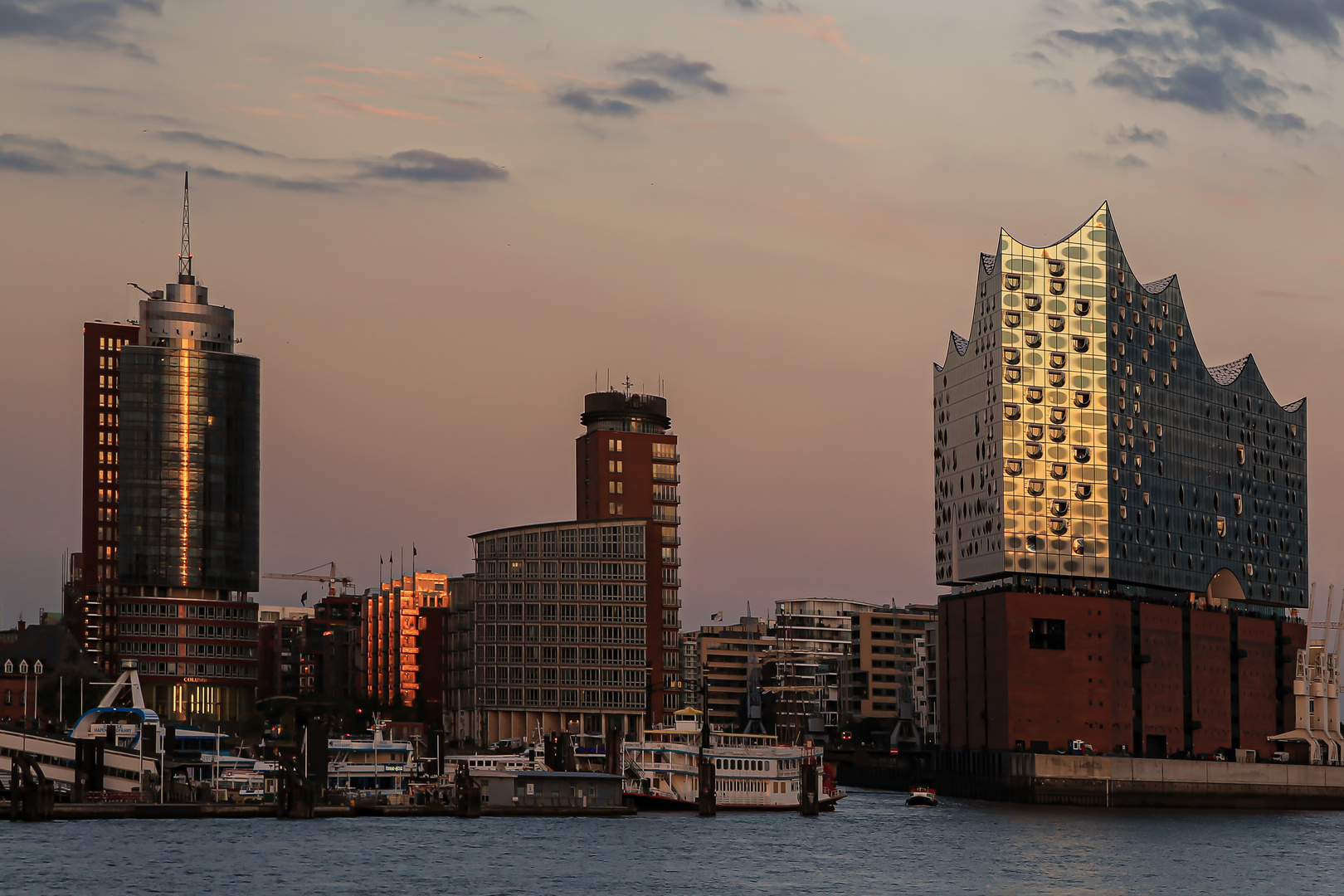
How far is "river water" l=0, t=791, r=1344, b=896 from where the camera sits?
11625cm

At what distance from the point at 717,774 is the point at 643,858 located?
166 ft

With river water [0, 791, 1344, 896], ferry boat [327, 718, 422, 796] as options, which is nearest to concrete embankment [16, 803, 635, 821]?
river water [0, 791, 1344, 896]

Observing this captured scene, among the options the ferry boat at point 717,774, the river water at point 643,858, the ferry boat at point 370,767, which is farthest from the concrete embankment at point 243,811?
the ferry boat at point 717,774

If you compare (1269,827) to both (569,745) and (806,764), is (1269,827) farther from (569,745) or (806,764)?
(569,745)

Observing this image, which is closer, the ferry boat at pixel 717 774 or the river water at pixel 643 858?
the river water at pixel 643 858

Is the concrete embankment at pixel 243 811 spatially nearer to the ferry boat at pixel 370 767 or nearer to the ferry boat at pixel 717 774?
the ferry boat at pixel 370 767

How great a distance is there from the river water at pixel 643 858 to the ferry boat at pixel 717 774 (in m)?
5.66

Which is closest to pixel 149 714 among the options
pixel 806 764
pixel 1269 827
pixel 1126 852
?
pixel 806 764

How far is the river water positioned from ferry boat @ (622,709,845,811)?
5.66 meters

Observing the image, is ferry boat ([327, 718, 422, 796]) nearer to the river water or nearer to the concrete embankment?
the concrete embankment

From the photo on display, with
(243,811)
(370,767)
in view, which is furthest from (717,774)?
(243,811)

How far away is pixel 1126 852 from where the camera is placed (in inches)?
5891

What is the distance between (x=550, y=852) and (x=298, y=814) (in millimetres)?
32400

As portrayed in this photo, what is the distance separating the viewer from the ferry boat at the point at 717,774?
182000 millimetres
